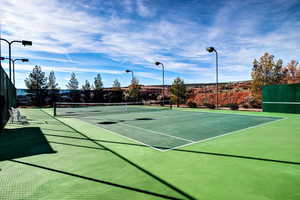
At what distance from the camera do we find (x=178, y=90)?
28250 mm

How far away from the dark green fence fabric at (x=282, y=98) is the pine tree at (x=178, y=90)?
12.6 meters

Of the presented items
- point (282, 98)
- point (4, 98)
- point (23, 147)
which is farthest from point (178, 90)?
point (23, 147)

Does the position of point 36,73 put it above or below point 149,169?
above

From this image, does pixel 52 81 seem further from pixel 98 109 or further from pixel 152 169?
pixel 152 169

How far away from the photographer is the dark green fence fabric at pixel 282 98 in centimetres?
1516

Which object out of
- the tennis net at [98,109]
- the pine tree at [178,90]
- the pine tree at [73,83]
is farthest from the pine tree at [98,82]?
the pine tree at [178,90]

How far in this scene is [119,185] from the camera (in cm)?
359

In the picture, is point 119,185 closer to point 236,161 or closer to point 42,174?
point 42,174

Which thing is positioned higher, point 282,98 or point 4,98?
point 4,98

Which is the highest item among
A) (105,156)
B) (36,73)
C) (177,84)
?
(36,73)

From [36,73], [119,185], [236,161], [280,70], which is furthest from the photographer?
[36,73]

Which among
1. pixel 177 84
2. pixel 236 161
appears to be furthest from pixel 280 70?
pixel 236 161

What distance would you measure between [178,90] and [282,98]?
14460 mm

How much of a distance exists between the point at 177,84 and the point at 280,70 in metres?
14.4
